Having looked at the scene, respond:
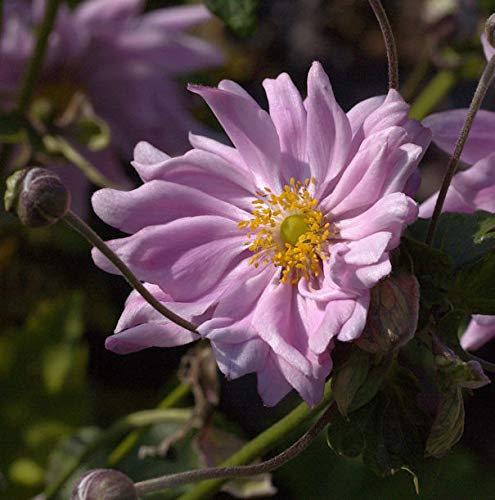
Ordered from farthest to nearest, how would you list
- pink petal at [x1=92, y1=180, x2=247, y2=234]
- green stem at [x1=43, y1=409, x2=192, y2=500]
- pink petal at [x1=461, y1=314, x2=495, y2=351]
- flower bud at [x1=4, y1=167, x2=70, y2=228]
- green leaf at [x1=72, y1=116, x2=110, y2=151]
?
1. green leaf at [x1=72, y1=116, x2=110, y2=151]
2. green stem at [x1=43, y1=409, x2=192, y2=500]
3. pink petal at [x1=461, y1=314, x2=495, y2=351]
4. pink petal at [x1=92, y1=180, x2=247, y2=234]
5. flower bud at [x1=4, y1=167, x2=70, y2=228]

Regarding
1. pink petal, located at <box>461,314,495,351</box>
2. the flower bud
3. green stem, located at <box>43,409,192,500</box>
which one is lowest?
green stem, located at <box>43,409,192,500</box>

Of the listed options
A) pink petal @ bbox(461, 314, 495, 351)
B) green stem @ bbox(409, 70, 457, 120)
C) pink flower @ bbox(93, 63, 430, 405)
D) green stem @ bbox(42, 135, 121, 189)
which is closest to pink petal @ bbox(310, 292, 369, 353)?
pink flower @ bbox(93, 63, 430, 405)

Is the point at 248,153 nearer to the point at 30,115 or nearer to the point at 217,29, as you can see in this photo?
the point at 30,115

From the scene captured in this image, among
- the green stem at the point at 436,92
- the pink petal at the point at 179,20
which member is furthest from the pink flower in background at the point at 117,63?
the green stem at the point at 436,92

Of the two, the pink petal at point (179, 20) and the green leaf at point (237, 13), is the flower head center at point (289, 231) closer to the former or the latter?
the green leaf at point (237, 13)

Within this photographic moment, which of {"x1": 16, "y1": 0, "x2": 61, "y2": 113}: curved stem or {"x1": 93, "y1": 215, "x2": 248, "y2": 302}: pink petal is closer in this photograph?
{"x1": 93, "y1": 215, "x2": 248, "y2": 302}: pink petal

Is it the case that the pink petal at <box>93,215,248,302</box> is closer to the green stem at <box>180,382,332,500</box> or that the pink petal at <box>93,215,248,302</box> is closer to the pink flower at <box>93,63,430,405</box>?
the pink flower at <box>93,63,430,405</box>
